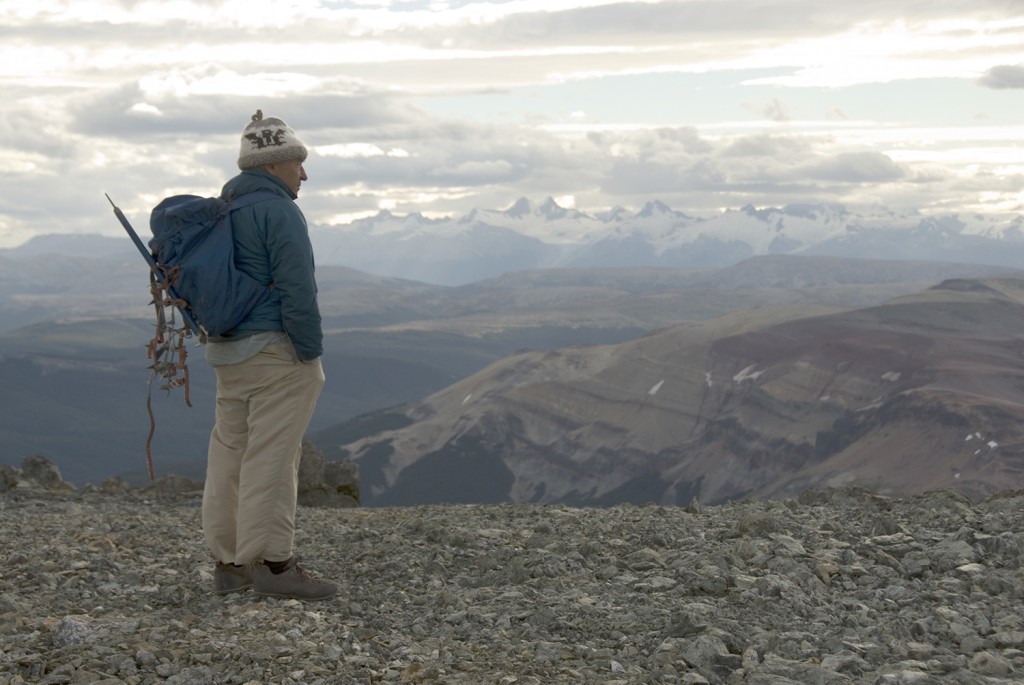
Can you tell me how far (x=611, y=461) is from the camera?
435 ft

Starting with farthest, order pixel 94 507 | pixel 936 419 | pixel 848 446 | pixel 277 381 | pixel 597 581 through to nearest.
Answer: pixel 848 446 → pixel 936 419 → pixel 94 507 → pixel 597 581 → pixel 277 381

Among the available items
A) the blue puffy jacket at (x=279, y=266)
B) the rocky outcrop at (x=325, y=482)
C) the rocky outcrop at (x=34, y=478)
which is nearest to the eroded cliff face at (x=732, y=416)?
the rocky outcrop at (x=325, y=482)

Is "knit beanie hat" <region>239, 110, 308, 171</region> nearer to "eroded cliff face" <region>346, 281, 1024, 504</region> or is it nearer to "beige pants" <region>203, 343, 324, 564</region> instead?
"beige pants" <region>203, 343, 324, 564</region>

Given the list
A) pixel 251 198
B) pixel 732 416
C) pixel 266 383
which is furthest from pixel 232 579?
pixel 732 416

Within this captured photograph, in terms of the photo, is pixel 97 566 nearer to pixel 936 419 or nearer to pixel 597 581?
pixel 597 581

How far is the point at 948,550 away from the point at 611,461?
4915 inches

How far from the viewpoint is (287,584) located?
8094 mm

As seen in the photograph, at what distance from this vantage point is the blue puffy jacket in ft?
25.1

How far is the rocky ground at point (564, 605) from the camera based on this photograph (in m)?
6.42

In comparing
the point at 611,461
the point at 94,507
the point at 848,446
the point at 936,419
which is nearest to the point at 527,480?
the point at 611,461

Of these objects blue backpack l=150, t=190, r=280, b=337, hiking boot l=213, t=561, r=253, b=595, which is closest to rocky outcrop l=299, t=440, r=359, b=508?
hiking boot l=213, t=561, r=253, b=595

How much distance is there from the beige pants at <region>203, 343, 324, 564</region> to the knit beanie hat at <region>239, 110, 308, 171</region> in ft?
4.06

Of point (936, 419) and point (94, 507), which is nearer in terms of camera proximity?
point (94, 507)

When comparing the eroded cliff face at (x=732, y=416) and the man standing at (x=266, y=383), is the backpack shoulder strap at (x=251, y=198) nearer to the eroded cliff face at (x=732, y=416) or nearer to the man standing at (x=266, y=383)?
the man standing at (x=266, y=383)
